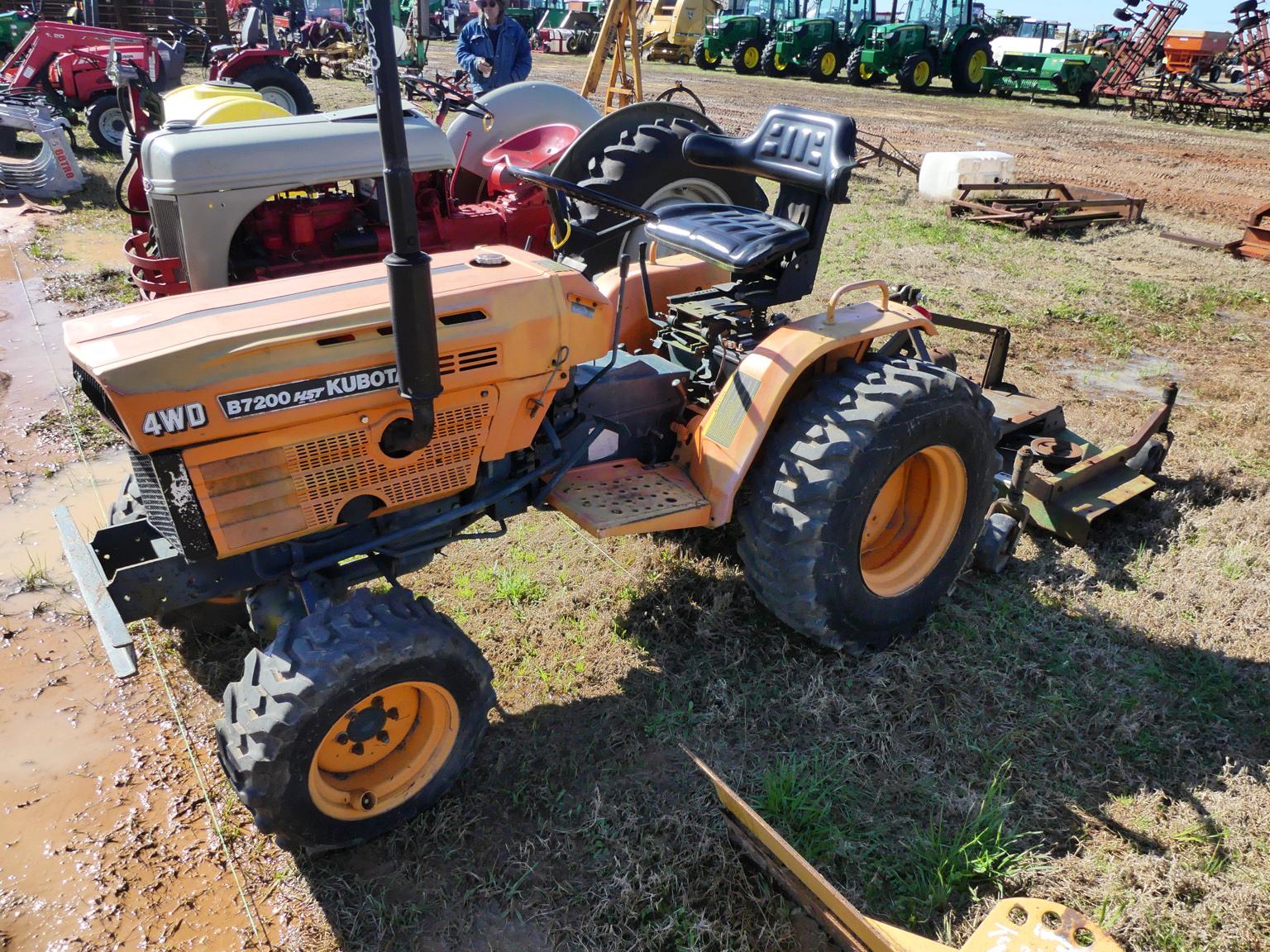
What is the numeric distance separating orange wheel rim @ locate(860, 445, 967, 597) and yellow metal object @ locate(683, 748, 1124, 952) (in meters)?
1.12

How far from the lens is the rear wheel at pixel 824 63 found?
897 inches

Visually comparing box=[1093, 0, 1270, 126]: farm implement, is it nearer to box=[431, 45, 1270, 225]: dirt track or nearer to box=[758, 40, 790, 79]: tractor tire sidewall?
box=[431, 45, 1270, 225]: dirt track

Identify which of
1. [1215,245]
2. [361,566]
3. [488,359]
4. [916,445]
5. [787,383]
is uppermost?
[488,359]

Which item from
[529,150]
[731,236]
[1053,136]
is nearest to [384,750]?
[731,236]

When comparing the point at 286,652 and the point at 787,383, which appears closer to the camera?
the point at 286,652

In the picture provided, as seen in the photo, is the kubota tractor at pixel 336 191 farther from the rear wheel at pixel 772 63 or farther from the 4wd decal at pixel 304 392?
the rear wheel at pixel 772 63

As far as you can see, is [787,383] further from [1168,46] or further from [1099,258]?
[1168,46]

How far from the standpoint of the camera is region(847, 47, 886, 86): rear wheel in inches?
855

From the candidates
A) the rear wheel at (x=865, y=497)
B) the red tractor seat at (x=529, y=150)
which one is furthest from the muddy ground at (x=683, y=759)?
the red tractor seat at (x=529, y=150)

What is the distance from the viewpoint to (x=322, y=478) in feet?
7.94

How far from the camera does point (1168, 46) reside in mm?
19234

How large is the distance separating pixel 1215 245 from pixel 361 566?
334 inches

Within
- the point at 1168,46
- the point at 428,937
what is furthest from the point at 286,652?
the point at 1168,46

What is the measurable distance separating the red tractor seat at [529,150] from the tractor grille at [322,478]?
11.5 feet
